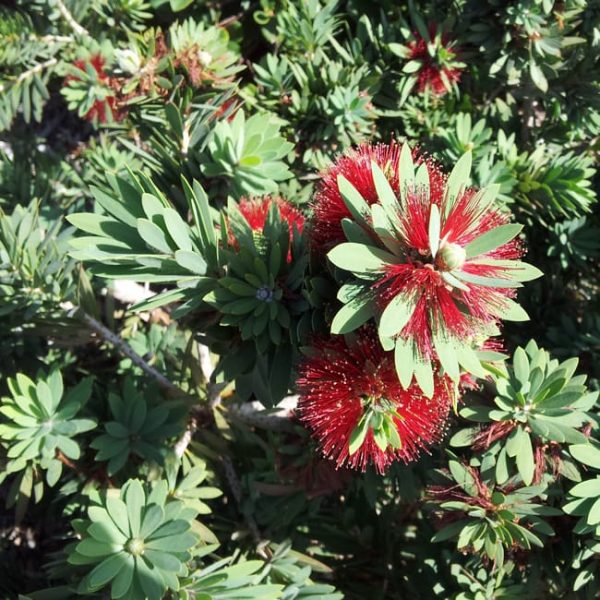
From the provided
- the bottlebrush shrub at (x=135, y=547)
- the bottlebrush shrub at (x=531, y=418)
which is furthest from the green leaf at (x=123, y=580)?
the bottlebrush shrub at (x=531, y=418)

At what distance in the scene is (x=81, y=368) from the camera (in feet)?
6.82

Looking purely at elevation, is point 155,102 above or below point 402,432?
above

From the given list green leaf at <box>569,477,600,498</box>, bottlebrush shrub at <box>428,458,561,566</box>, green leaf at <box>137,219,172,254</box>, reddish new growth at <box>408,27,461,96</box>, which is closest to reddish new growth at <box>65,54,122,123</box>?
reddish new growth at <box>408,27,461,96</box>

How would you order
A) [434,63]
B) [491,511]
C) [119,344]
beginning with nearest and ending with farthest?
[491,511] < [119,344] < [434,63]

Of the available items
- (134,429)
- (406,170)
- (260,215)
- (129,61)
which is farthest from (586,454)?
(129,61)

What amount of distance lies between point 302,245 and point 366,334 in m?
0.18

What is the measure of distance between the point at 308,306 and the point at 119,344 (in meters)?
0.67

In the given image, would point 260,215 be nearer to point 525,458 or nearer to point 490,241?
point 490,241

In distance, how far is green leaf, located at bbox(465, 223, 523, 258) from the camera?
2.60ft

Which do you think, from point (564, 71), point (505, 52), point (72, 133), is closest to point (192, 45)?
point (505, 52)

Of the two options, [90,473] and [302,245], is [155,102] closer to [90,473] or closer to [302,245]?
[302,245]

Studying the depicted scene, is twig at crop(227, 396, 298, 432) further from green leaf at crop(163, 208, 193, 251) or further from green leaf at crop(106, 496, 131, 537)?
green leaf at crop(163, 208, 193, 251)

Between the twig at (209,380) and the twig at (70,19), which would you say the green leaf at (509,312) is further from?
the twig at (70,19)

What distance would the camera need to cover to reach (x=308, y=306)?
967 mm
